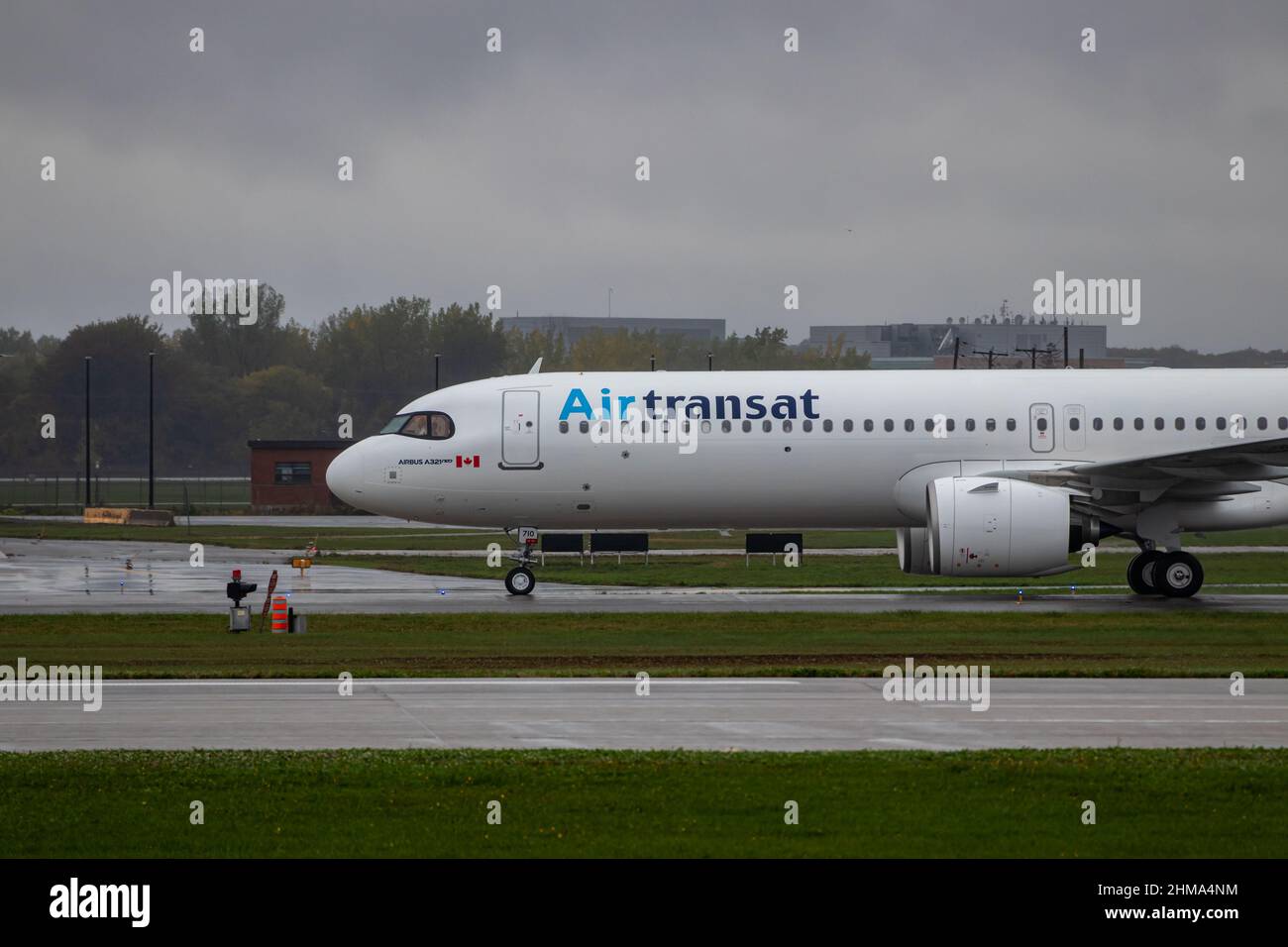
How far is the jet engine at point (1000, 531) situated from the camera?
27.5 meters

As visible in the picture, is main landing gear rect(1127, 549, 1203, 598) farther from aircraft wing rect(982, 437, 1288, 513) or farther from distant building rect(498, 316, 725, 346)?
distant building rect(498, 316, 725, 346)

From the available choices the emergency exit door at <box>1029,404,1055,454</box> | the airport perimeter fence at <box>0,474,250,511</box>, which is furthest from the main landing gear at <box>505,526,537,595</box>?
the airport perimeter fence at <box>0,474,250,511</box>

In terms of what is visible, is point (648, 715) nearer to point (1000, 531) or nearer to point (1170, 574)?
point (1000, 531)

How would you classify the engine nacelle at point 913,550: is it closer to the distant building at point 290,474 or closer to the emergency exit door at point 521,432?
the emergency exit door at point 521,432

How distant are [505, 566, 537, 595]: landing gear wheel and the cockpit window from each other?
295 cm

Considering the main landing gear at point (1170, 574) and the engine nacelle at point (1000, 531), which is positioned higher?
the engine nacelle at point (1000, 531)

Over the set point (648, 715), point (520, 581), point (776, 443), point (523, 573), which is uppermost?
point (776, 443)

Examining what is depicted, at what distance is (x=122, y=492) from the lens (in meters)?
95.6

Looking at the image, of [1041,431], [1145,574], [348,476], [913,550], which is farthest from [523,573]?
[1145,574]

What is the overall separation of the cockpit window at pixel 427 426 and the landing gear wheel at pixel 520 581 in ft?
9.69

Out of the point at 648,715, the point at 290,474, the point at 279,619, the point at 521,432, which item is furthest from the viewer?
the point at 290,474

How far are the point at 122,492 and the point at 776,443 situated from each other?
73798 millimetres

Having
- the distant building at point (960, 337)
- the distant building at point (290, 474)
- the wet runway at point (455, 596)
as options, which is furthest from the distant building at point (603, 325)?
the wet runway at point (455, 596)
